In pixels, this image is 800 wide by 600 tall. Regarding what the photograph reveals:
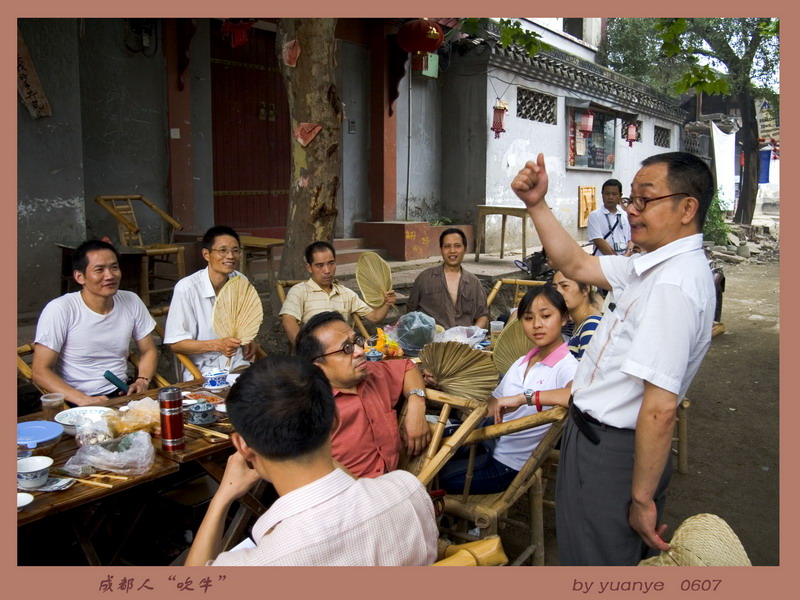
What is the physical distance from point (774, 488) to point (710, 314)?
8.59ft

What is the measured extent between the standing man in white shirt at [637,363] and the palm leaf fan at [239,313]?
1788 mm

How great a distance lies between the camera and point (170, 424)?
2180 millimetres

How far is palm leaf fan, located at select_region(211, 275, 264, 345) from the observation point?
3.28 metres

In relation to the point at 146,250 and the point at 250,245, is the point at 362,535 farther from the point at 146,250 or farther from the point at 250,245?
the point at 250,245

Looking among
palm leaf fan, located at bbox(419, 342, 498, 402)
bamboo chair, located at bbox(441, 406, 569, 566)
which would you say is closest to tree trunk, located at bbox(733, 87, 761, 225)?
palm leaf fan, located at bbox(419, 342, 498, 402)

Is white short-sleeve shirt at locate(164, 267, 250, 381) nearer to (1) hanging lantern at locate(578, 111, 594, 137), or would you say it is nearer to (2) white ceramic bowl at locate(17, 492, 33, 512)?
(2) white ceramic bowl at locate(17, 492, 33, 512)

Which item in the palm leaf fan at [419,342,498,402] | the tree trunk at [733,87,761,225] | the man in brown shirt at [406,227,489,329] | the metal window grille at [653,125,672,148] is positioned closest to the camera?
the palm leaf fan at [419,342,498,402]

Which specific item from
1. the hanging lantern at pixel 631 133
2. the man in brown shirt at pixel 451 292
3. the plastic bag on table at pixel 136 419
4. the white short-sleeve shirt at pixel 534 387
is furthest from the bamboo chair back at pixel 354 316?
the hanging lantern at pixel 631 133

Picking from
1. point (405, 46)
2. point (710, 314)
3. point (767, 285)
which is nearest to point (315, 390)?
point (710, 314)

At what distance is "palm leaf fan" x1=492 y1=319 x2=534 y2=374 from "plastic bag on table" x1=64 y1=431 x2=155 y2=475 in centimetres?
190

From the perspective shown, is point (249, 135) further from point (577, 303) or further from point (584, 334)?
point (584, 334)

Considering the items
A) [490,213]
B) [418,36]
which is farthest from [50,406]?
[490,213]

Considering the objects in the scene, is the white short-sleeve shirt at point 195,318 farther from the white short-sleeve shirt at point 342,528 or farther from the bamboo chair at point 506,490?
the white short-sleeve shirt at point 342,528

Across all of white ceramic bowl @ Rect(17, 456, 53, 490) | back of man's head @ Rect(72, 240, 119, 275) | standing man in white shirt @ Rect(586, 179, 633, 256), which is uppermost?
standing man in white shirt @ Rect(586, 179, 633, 256)
